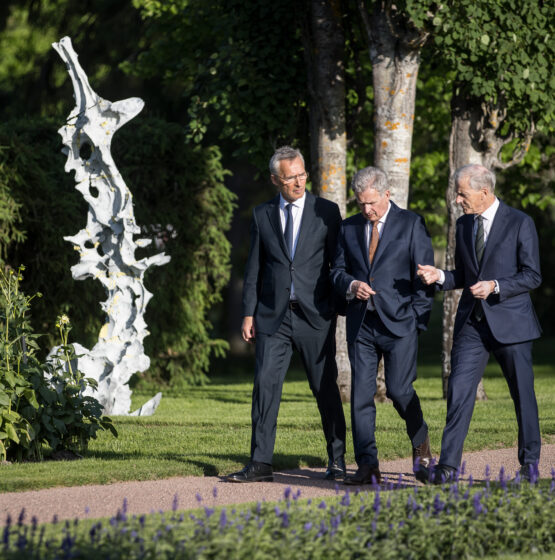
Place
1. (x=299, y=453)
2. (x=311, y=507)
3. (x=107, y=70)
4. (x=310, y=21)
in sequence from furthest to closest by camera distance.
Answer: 1. (x=107, y=70)
2. (x=310, y=21)
3. (x=299, y=453)
4. (x=311, y=507)

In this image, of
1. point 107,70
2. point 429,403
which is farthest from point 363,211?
point 107,70

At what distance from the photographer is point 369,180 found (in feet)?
20.2

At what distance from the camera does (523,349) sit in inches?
238

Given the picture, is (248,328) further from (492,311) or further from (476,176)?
(476,176)

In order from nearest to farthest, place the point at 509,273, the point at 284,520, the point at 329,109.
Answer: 1. the point at 284,520
2. the point at 509,273
3. the point at 329,109

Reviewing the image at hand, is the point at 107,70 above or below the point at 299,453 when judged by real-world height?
above

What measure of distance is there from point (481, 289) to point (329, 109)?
6541mm

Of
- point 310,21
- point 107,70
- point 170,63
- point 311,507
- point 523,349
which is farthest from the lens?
point 107,70

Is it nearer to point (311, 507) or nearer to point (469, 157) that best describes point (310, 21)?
point (469, 157)

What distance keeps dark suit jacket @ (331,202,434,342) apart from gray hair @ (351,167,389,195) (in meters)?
0.24

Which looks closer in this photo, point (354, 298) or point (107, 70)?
point (354, 298)

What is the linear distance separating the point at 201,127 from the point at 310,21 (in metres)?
1.81

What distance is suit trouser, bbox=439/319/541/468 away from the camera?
6020 mm

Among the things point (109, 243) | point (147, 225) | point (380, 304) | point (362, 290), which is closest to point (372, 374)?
point (380, 304)
